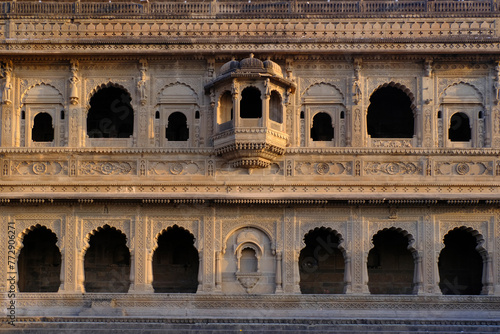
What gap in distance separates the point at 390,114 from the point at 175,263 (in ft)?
21.6

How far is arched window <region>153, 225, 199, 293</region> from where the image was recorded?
20.3 metres

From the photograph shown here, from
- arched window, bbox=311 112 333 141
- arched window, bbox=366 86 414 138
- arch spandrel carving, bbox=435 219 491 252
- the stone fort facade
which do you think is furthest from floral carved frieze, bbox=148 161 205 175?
arch spandrel carving, bbox=435 219 491 252

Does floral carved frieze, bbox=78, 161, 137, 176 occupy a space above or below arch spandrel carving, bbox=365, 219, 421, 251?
above

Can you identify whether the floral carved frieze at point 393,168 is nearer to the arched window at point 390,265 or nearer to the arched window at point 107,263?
the arched window at point 390,265

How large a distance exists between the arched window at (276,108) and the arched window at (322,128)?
175 centimetres

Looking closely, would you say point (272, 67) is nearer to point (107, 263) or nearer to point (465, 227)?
point (465, 227)

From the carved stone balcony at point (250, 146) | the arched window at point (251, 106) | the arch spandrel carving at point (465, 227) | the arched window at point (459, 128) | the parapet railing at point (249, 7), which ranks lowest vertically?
the arch spandrel carving at point (465, 227)

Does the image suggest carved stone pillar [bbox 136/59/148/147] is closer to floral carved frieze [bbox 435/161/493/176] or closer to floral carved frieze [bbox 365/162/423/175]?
floral carved frieze [bbox 365/162/423/175]

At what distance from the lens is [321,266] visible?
20.3 meters

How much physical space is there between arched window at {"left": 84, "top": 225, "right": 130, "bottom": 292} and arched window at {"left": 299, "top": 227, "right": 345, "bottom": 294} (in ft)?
14.2

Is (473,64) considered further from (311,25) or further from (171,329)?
(171,329)

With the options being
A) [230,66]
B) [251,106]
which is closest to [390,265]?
[251,106]

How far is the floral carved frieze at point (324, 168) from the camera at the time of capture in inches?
753

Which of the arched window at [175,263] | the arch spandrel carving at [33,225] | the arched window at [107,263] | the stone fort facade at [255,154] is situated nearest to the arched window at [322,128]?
the stone fort facade at [255,154]
